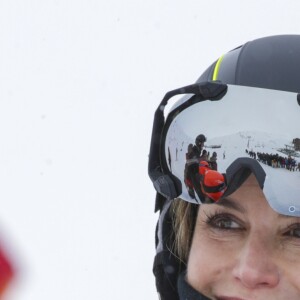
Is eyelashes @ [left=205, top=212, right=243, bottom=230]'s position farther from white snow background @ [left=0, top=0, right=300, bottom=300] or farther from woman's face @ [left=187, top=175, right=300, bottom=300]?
white snow background @ [left=0, top=0, right=300, bottom=300]

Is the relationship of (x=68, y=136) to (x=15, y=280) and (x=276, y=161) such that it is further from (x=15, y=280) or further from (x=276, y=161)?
(x=15, y=280)

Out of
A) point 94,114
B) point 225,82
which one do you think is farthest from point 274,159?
point 94,114

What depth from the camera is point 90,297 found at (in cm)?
407

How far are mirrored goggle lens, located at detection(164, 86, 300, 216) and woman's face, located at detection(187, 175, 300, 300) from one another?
53 mm

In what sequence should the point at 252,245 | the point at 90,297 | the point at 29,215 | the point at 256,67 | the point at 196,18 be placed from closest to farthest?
the point at 252,245 → the point at 256,67 → the point at 90,297 → the point at 29,215 → the point at 196,18

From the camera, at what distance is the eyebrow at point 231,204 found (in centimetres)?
189

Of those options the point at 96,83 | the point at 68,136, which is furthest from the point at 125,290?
the point at 96,83

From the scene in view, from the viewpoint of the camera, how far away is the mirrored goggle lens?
1851mm

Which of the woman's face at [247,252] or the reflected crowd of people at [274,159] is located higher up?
the reflected crowd of people at [274,159]

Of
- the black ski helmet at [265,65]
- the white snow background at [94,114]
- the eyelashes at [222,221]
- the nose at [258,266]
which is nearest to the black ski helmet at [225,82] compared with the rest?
the black ski helmet at [265,65]

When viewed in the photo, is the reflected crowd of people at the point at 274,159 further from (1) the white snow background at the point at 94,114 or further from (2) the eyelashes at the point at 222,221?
(1) the white snow background at the point at 94,114

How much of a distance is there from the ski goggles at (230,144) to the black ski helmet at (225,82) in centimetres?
1

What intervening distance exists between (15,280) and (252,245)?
1.37 metres

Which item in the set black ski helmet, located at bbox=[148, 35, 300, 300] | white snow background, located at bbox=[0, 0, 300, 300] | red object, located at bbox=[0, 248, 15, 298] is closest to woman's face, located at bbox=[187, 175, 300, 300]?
black ski helmet, located at bbox=[148, 35, 300, 300]
